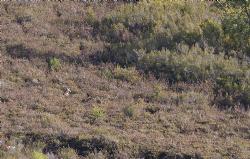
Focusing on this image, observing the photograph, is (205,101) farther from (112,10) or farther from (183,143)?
(112,10)

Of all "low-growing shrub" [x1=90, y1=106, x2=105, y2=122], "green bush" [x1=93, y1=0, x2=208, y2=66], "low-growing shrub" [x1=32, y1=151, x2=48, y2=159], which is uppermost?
"green bush" [x1=93, y1=0, x2=208, y2=66]

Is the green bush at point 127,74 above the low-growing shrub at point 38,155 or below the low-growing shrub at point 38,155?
above

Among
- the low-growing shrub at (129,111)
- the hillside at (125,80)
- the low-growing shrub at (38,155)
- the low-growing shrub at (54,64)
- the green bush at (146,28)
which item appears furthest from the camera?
the green bush at (146,28)

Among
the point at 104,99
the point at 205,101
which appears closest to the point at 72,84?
the point at 104,99

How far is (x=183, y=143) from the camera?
1127 centimetres

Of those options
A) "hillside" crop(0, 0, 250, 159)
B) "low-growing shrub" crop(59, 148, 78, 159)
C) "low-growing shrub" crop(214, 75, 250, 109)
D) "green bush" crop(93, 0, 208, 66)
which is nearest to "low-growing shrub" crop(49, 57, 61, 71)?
"hillside" crop(0, 0, 250, 159)

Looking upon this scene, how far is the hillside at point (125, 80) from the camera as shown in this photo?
11.3 metres

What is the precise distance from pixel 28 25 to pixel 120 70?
158 inches

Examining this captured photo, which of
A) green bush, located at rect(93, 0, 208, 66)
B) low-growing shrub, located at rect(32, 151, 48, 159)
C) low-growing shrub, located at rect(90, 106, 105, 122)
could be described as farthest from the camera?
green bush, located at rect(93, 0, 208, 66)

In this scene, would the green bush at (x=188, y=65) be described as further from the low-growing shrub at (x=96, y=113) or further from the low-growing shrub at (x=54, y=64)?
the low-growing shrub at (x=96, y=113)

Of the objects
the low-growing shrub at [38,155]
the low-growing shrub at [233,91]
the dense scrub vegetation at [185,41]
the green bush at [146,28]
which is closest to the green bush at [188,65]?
the dense scrub vegetation at [185,41]

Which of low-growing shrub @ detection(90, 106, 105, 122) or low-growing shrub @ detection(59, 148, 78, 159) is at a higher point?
low-growing shrub @ detection(90, 106, 105, 122)

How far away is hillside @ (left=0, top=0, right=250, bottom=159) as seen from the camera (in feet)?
37.2

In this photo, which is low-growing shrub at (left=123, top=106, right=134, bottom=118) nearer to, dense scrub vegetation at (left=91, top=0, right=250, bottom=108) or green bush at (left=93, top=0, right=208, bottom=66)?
dense scrub vegetation at (left=91, top=0, right=250, bottom=108)
